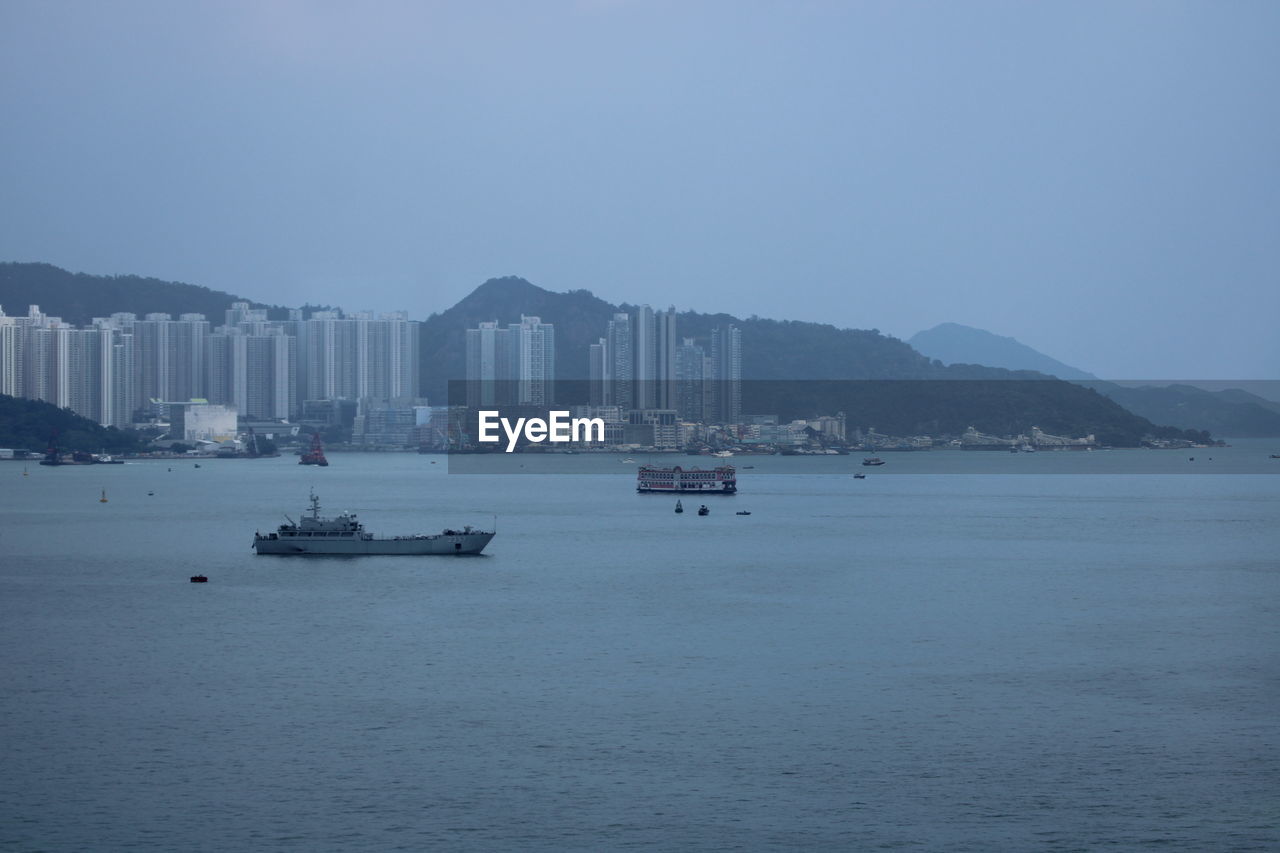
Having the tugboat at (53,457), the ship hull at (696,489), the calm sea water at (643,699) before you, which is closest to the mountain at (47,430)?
the tugboat at (53,457)

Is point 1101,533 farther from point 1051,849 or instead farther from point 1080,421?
point 1080,421

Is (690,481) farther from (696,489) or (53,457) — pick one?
(53,457)

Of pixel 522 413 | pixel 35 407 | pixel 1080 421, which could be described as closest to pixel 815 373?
pixel 1080 421

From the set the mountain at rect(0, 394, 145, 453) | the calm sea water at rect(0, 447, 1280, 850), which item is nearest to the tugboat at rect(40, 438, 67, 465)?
the mountain at rect(0, 394, 145, 453)

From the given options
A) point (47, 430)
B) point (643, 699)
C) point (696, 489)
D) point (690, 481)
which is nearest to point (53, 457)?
point (47, 430)

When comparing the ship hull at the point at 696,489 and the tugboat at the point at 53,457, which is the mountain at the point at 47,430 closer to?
the tugboat at the point at 53,457
